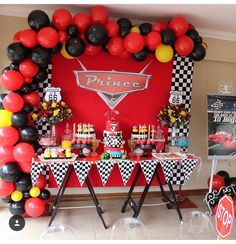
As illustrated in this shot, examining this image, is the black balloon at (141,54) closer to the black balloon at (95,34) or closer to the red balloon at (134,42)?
the red balloon at (134,42)

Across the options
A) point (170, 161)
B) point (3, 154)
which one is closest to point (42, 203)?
point (3, 154)

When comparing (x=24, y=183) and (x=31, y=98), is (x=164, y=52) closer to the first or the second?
(x=31, y=98)

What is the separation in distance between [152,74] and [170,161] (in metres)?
1.27

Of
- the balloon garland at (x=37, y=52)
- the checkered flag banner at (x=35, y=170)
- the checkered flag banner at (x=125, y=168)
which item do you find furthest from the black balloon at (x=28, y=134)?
the checkered flag banner at (x=125, y=168)

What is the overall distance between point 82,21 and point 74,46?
0.30 meters

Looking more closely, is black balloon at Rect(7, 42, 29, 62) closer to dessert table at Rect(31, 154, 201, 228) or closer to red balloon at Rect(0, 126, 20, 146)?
red balloon at Rect(0, 126, 20, 146)

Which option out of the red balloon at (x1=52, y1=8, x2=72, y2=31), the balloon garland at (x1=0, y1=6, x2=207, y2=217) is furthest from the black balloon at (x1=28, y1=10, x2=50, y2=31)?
the red balloon at (x1=52, y1=8, x2=72, y2=31)

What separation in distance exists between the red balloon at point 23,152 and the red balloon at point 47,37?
3.78ft

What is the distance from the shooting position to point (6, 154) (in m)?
3.06

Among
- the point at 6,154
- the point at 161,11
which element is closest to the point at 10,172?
the point at 6,154

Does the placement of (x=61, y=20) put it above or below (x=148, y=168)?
above

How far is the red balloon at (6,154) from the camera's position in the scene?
10.0ft

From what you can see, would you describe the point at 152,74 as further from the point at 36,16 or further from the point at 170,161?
the point at 36,16

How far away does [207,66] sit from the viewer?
165 inches
